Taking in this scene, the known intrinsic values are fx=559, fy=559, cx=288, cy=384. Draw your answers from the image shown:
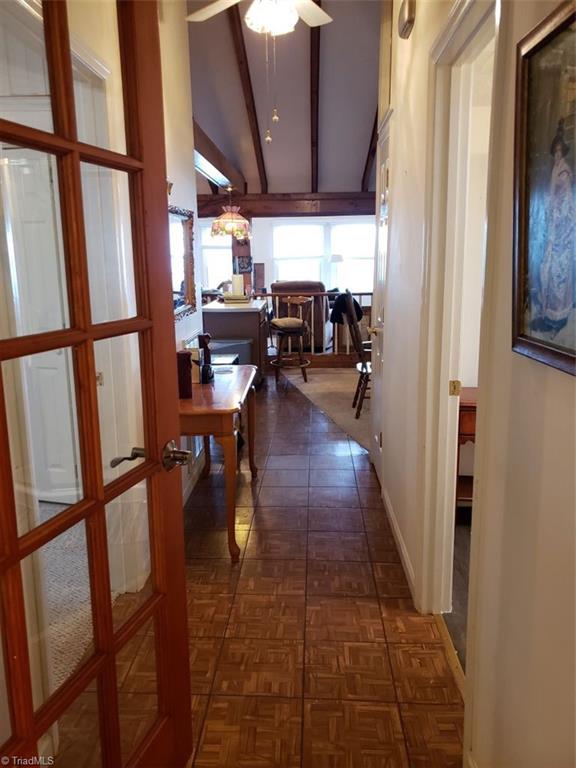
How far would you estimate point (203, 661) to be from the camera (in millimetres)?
2023

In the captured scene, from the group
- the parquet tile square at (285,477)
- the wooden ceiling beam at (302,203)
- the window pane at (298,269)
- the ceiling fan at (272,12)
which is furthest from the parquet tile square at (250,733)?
the window pane at (298,269)

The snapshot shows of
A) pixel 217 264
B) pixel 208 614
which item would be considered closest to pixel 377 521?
pixel 208 614

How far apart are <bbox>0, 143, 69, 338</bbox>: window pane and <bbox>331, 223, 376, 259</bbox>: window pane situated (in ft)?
36.0

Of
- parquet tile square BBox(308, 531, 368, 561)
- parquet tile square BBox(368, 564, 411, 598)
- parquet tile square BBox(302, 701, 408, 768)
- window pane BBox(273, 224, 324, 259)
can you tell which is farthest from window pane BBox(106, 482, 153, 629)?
window pane BBox(273, 224, 324, 259)

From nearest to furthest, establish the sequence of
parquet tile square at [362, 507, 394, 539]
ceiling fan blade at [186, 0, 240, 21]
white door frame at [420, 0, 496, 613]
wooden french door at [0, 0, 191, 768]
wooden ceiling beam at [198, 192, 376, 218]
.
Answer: wooden french door at [0, 0, 191, 768] < white door frame at [420, 0, 496, 613] < ceiling fan blade at [186, 0, 240, 21] < parquet tile square at [362, 507, 394, 539] < wooden ceiling beam at [198, 192, 376, 218]

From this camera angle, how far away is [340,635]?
2160mm

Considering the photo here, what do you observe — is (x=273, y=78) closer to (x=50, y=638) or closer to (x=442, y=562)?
(x=442, y=562)

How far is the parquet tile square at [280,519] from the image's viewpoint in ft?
10.0

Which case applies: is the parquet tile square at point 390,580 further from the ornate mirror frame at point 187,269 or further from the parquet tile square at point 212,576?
the ornate mirror frame at point 187,269

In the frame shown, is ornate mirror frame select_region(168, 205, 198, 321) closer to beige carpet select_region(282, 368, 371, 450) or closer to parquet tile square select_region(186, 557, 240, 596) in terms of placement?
parquet tile square select_region(186, 557, 240, 596)

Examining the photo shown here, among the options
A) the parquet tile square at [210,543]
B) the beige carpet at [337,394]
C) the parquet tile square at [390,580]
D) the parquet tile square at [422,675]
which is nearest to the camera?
the parquet tile square at [422,675]

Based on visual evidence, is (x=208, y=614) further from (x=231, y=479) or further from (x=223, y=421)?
(x=223, y=421)

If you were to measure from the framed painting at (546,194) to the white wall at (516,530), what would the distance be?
0.19ft

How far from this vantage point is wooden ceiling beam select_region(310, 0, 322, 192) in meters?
6.47
